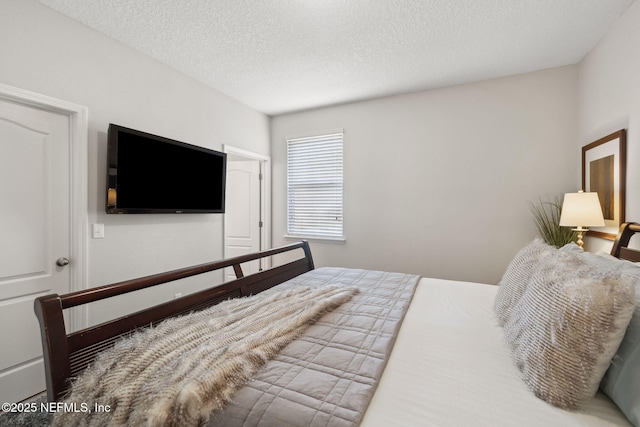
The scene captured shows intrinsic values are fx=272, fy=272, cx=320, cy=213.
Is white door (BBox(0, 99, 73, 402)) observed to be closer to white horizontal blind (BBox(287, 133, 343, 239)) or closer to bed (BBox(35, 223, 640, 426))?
bed (BBox(35, 223, 640, 426))

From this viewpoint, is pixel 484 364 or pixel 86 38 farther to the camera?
pixel 86 38

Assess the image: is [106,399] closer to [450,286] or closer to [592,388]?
[592,388]

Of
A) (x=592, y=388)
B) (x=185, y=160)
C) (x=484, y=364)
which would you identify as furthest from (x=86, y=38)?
(x=592, y=388)

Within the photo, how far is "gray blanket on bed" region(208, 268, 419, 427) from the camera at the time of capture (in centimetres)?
73

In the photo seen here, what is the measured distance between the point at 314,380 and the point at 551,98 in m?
3.36

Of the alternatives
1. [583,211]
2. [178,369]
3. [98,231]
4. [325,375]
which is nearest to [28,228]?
[98,231]

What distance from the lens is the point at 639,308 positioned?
2.61 feet

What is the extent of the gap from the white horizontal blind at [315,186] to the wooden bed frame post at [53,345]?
2938 millimetres

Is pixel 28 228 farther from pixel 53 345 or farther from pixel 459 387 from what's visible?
pixel 459 387

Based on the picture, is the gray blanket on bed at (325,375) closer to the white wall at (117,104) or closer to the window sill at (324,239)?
the white wall at (117,104)

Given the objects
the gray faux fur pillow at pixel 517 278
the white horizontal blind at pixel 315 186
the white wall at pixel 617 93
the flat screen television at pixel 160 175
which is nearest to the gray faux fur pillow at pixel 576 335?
the gray faux fur pillow at pixel 517 278

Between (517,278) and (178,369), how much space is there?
1502 mm

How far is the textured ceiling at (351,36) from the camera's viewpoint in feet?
6.15

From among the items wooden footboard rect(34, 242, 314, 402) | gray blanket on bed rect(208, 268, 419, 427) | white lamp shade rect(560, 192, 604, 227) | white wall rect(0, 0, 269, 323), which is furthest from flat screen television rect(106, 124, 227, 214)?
white lamp shade rect(560, 192, 604, 227)
